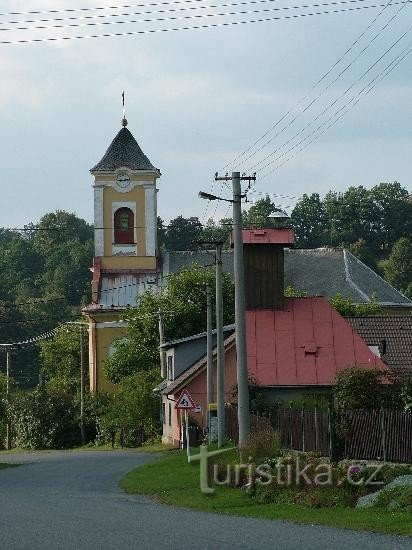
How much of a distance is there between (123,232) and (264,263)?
25.1 meters

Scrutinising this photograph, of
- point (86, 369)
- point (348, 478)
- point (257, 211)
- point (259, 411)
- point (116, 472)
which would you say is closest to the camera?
point (348, 478)

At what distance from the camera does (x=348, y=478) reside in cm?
2253

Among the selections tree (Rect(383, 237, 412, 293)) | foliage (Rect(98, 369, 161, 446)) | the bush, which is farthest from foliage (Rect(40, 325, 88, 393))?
the bush

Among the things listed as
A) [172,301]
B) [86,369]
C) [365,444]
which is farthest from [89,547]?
[86,369]

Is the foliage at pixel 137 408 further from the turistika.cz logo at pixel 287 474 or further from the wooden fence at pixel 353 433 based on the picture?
the turistika.cz logo at pixel 287 474

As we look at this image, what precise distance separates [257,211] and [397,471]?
108 m

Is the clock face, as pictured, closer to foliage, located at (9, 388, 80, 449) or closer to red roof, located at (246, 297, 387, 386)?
foliage, located at (9, 388, 80, 449)

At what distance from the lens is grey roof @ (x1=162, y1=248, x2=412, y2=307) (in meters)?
79.1

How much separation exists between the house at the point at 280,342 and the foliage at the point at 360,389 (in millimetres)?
8386

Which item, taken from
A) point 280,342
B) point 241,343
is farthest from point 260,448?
point 280,342

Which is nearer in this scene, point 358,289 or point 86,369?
point 358,289

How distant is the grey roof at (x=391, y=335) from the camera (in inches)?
2112

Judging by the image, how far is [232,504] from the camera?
23.4 meters

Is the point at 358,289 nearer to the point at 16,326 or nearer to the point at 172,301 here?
the point at 172,301
